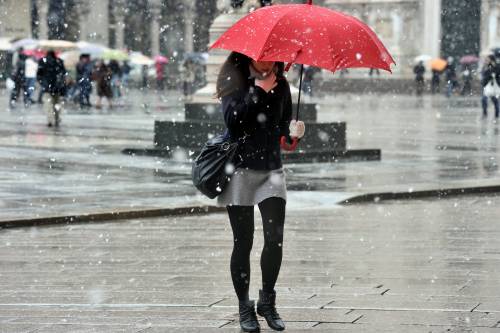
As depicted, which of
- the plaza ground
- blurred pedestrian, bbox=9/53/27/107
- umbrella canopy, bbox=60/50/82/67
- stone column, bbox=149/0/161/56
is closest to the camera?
the plaza ground

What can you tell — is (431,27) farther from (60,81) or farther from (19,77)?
(60,81)

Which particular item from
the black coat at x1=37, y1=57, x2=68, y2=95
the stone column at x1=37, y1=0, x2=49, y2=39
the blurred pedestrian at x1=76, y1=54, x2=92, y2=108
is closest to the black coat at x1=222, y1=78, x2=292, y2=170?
the black coat at x1=37, y1=57, x2=68, y2=95

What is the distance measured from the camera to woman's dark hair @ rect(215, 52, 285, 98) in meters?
7.11

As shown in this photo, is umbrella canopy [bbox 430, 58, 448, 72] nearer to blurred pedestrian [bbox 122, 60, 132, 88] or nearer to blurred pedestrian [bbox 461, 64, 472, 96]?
blurred pedestrian [bbox 461, 64, 472, 96]

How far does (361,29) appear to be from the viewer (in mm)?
7238

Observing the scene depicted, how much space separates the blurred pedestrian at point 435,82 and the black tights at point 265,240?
162 feet

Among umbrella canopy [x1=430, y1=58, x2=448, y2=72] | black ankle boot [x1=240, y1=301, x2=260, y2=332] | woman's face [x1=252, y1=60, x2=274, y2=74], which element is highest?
woman's face [x1=252, y1=60, x2=274, y2=74]

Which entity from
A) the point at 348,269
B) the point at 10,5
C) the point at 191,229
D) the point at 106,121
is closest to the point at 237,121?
the point at 348,269

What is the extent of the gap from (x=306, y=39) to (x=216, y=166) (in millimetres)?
836

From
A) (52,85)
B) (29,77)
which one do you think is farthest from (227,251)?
(29,77)

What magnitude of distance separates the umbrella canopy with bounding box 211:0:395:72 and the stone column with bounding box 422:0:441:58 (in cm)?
5212

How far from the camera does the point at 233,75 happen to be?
7.14 m

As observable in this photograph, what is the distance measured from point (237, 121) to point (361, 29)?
0.86 meters

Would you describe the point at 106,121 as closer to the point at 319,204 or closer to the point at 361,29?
the point at 319,204
